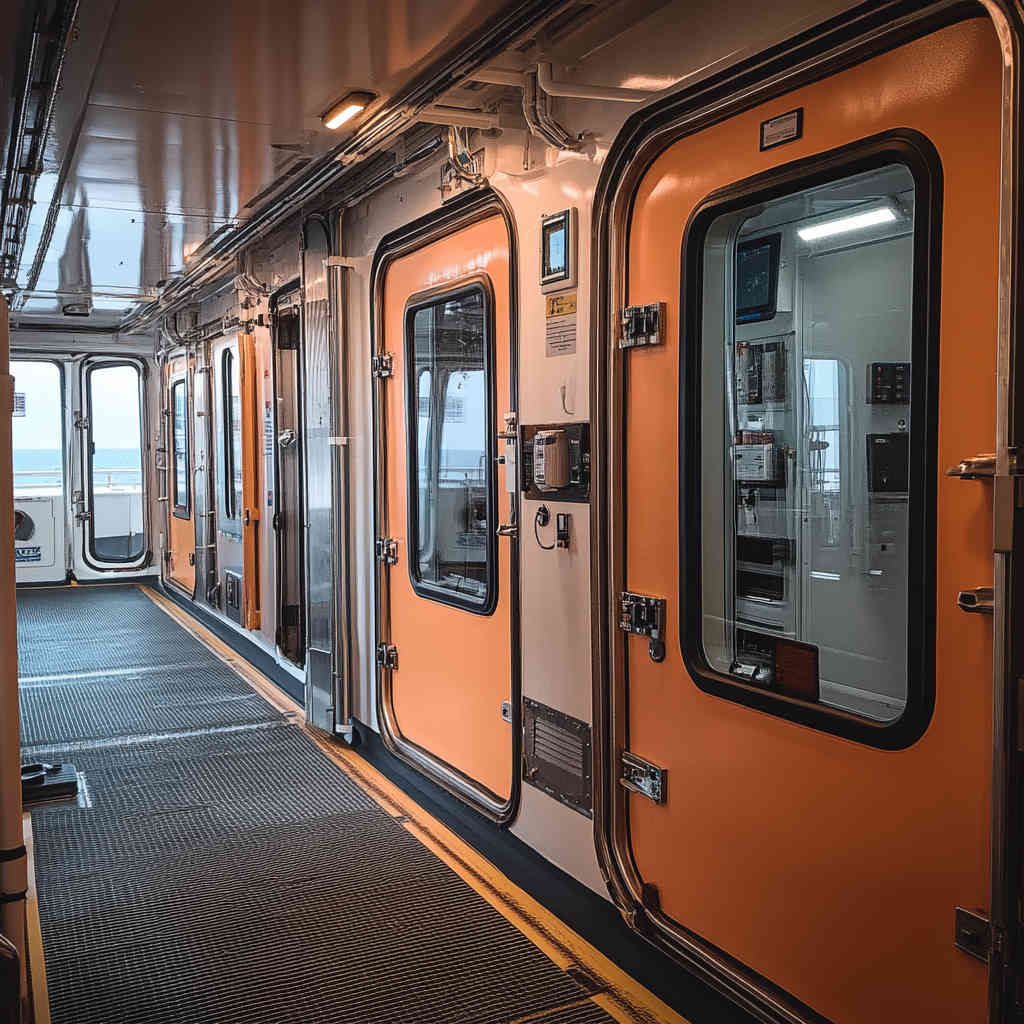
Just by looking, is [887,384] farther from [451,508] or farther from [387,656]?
[387,656]

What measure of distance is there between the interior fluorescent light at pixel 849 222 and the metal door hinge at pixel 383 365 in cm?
224

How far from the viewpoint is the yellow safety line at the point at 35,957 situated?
2.93 meters

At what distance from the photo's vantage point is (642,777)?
317 cm

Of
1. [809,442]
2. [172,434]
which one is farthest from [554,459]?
[172,434]

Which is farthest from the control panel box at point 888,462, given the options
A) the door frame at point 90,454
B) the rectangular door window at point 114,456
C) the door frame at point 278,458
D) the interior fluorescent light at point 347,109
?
the rectangular door window at point 114,456

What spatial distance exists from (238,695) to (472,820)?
2.94 m

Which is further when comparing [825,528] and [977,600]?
[825,528]

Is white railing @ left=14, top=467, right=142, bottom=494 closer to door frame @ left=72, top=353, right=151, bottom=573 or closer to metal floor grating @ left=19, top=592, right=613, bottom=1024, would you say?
door frame @ left=72, top=353, right=151, bottom=573

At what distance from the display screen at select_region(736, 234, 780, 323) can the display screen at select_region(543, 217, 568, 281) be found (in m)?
0.66

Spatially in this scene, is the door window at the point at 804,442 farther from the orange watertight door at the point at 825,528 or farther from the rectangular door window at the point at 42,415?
the rectangular door window at the point at 42,415

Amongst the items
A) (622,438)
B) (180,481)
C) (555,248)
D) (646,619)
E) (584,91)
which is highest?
(584,91)

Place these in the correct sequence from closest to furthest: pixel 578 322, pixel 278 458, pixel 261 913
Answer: pixel 578 322 → pixel 261 913 → pixel 278 458

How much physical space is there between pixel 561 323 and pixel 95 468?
989cm

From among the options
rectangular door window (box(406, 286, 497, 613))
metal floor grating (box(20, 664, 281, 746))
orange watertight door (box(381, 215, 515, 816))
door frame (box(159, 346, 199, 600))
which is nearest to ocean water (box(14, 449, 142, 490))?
door frame (box(159, 346, 199, 600))
